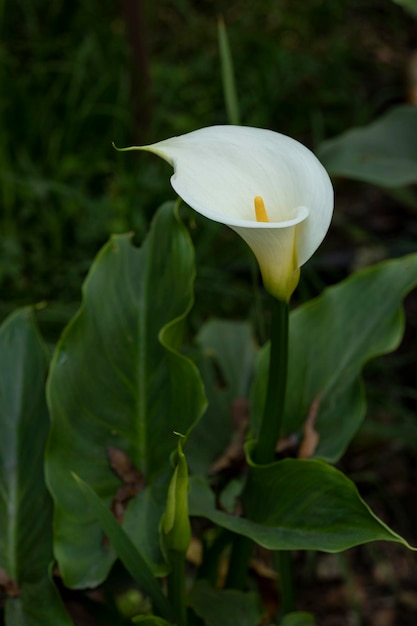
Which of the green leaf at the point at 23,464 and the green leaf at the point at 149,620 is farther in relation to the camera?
the green leaf at the point at 23,464

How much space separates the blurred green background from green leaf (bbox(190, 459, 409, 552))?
839mm

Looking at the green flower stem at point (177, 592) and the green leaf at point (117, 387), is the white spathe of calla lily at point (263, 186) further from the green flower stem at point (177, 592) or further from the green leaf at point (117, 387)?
the green flower stem at point (177, 592)

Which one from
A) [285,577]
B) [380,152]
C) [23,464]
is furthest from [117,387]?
[380,152]

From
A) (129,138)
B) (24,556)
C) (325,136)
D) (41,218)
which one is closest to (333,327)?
(24,556)

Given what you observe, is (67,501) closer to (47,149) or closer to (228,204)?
(228,204)

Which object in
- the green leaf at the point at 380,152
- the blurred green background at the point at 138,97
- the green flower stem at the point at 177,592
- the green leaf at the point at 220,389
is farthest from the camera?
the blurred green background at the point at 138,97

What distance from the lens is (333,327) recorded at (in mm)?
1238

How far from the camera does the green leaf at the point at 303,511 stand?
923mm

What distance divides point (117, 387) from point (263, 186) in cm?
42

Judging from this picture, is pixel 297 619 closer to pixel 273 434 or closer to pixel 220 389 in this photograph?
pixel 273 434

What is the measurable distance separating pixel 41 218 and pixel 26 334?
86 centimetres

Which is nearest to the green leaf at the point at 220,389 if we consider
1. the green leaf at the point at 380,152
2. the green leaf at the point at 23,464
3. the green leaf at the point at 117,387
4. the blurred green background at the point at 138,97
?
the green leaf at the point at 117,387

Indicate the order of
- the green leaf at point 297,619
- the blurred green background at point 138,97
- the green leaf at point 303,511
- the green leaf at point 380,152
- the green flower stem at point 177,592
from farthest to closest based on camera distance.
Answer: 1. the blurred green background at point 138,97
2. the green leaf at point 380,152
3. the green leaf at point 297,619
4. the green flower stem at point 177,592
5. the green leaf at point 303,511

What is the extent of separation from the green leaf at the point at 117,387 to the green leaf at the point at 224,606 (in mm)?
124
